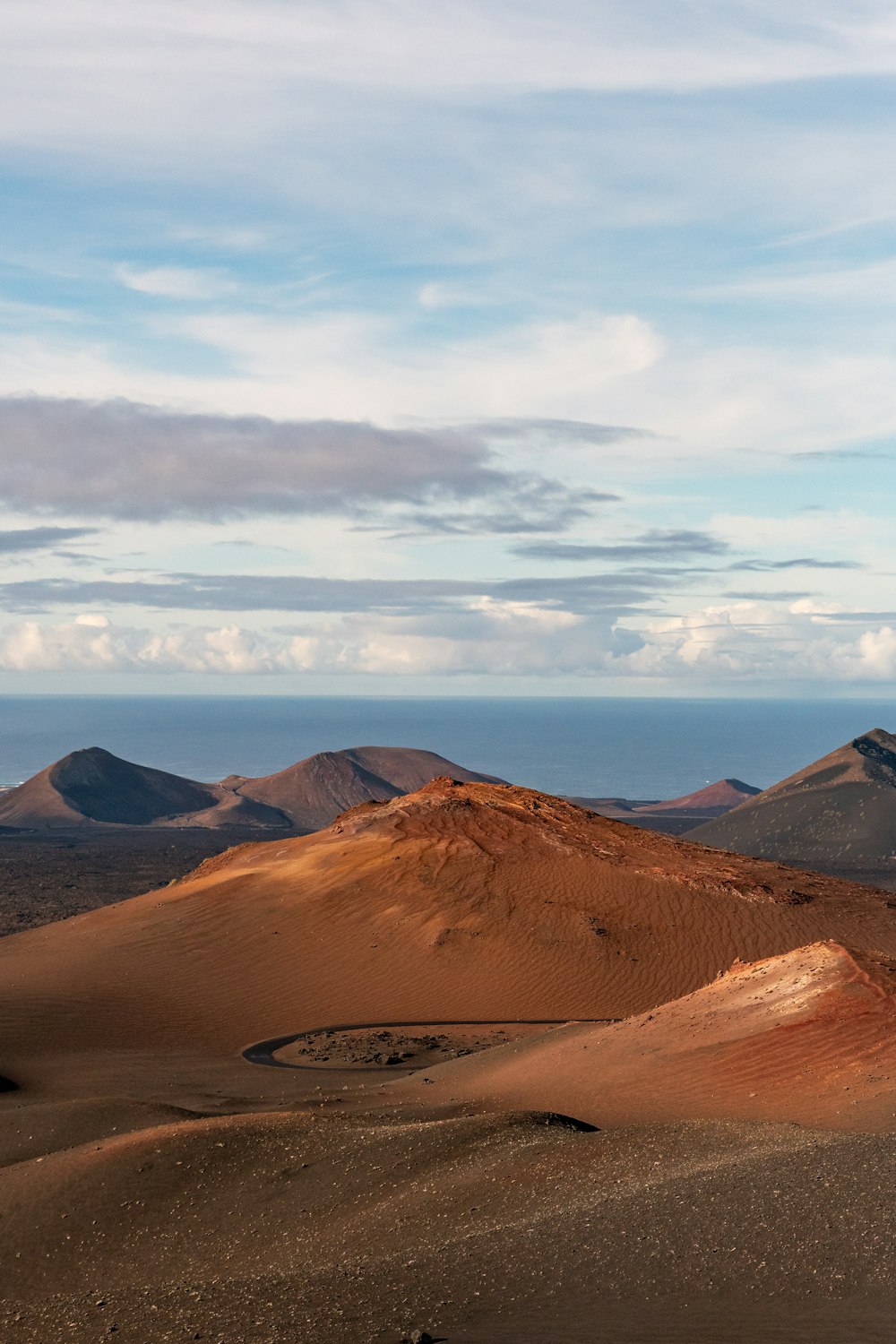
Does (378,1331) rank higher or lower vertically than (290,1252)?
higher

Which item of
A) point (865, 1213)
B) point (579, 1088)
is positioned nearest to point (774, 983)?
point (579, 1088)

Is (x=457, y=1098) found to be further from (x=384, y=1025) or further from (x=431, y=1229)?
(x=384, y=1025)

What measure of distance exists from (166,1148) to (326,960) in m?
17.0

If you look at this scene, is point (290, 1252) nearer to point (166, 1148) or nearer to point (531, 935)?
point (166, 1148)

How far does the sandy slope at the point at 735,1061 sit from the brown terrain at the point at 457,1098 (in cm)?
7

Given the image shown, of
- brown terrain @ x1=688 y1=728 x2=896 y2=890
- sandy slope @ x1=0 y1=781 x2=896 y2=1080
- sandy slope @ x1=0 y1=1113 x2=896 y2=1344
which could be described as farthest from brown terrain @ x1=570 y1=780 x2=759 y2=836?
sandy slope @ x1=0 y1=1113 x2=896 y2=1344

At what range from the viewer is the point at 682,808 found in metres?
107

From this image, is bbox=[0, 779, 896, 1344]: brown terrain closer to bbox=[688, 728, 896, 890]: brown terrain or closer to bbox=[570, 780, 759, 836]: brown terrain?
bbox=[688, 728, 896, 890]: brown terrain

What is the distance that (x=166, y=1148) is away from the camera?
48.8ft

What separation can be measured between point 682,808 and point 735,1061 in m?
90.4

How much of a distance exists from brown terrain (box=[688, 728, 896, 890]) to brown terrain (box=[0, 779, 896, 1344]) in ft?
90.5

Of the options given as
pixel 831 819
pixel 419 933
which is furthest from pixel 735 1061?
pixel 831 819

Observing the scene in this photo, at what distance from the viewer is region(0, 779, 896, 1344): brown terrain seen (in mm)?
9945

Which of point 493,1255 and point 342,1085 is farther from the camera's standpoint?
point 342,1085
